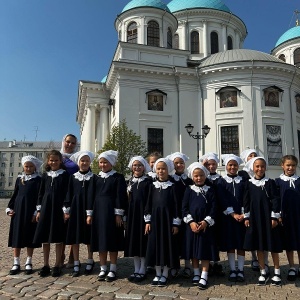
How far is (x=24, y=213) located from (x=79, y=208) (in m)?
1.13

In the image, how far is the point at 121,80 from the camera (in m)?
27.0

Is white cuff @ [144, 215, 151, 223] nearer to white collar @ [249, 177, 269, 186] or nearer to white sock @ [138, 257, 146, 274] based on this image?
white sock @ [138, 257, 146, 274]

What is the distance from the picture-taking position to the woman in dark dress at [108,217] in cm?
607

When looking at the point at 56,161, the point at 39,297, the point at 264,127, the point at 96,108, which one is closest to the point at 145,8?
the point at 96,108

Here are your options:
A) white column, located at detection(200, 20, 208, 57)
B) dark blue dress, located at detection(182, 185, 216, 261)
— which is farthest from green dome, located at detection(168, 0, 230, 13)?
dark blue dress, located at detection(182, 185, 216, 261)

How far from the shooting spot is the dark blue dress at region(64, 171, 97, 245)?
6.35 meters

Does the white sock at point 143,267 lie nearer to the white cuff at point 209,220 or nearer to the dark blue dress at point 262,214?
the white cuff at point 209,220

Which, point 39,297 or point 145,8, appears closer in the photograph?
point 39,297

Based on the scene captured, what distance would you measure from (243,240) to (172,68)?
2324 cm

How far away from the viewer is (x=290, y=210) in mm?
6230

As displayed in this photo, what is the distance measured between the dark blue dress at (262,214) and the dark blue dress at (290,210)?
233 millimetres

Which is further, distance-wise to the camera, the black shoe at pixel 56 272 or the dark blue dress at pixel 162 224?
the black shoe at pixel 56 272

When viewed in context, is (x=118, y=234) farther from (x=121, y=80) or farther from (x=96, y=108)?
(x=96, y=108)

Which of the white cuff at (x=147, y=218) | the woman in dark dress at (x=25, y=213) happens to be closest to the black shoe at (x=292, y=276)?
the white cuff at (x=147, y=218)
